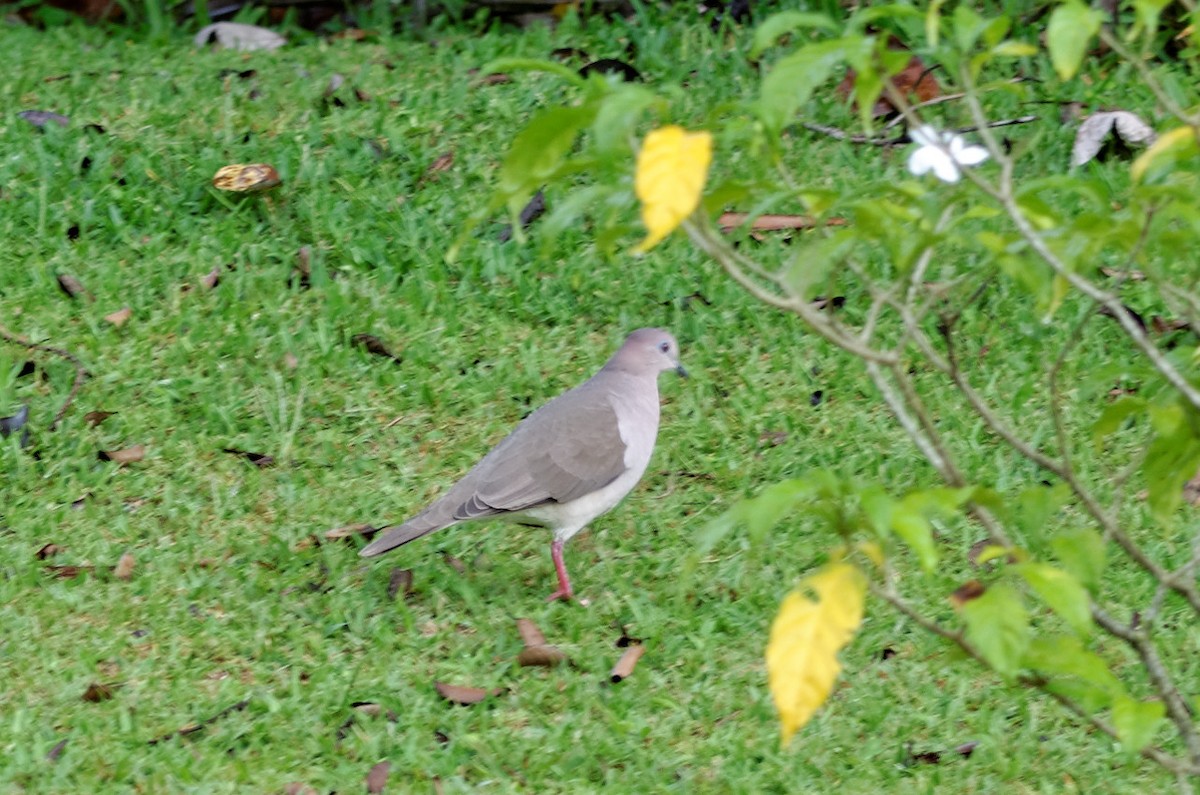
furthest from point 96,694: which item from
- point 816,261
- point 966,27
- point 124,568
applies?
point 966,27

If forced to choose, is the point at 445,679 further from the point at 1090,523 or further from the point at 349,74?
the point at 349,74

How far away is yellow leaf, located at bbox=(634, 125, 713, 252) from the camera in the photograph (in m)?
1.96

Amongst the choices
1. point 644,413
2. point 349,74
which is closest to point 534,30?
point 349,74

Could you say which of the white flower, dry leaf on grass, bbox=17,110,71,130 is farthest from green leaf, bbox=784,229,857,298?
dry leaf on grass, bbox=17,110,71,130

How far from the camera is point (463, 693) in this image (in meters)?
4.39

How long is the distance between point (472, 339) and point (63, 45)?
3515mm

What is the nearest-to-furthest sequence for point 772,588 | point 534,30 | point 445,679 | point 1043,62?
point 445,679 → point 772,588 → point 1043,62 → point 534,30

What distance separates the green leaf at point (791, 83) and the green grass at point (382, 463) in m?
1.40

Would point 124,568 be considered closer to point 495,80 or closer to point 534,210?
point 534,210

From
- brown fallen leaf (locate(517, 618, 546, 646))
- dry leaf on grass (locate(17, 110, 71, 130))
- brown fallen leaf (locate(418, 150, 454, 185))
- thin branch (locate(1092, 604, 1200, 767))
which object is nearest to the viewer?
thin branch (locate(1092, 604, 1200, 767))

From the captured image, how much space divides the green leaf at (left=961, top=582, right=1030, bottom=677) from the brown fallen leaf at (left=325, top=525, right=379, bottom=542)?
10.5 ft

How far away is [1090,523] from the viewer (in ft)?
17.1

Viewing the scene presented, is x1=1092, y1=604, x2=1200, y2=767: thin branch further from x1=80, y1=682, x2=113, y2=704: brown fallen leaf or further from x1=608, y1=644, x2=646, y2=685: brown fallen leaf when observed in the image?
x1=80, y1=682, x2=113, y2=704: brown fallen leaf

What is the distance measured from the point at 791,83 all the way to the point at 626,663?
107 inches
